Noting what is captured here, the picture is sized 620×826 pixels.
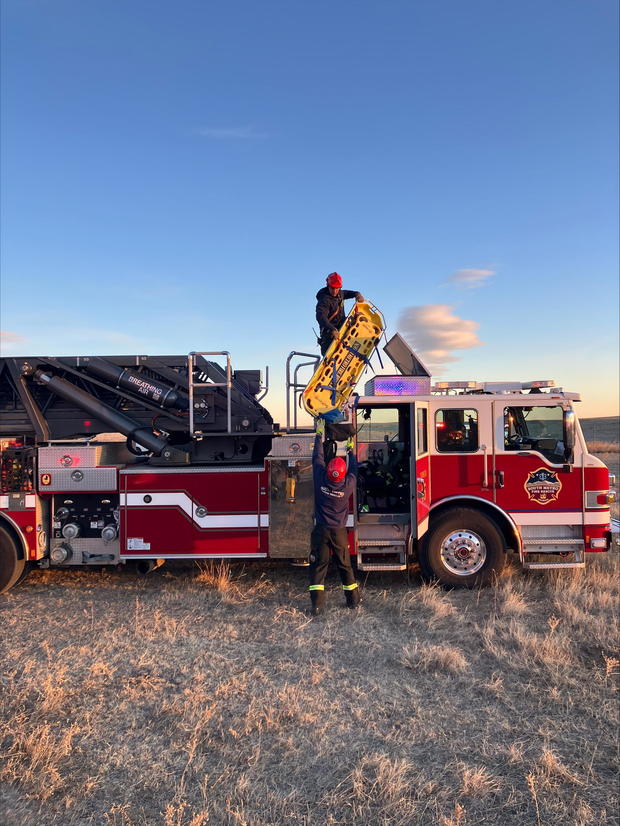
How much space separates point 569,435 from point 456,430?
1290mm

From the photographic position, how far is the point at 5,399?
7.25m

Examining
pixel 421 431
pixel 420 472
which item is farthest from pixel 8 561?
pixel 421 431

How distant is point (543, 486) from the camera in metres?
6.55

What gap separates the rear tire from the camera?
6.51 m

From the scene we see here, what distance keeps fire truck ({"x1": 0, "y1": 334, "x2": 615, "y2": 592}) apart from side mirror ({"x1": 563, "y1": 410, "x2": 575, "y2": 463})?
0.04 feet

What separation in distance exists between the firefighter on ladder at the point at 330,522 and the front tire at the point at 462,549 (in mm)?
1093

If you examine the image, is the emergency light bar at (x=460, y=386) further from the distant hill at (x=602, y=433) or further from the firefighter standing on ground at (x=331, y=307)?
the distant hill at (x=602, y=433)

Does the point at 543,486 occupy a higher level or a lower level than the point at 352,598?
higher

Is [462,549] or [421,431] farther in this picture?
[462,549]

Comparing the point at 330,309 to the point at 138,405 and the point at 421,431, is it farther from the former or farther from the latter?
the point at 138,405

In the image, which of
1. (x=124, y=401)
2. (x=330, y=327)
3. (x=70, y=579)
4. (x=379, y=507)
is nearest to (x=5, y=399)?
(x=124, y=401)

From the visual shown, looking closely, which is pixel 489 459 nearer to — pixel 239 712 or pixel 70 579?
pixel 239 712

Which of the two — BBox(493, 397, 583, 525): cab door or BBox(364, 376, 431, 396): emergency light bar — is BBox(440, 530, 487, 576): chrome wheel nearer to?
BBox(493, 397, 583, 525): cab door

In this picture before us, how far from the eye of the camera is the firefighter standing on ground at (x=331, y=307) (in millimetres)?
6484
